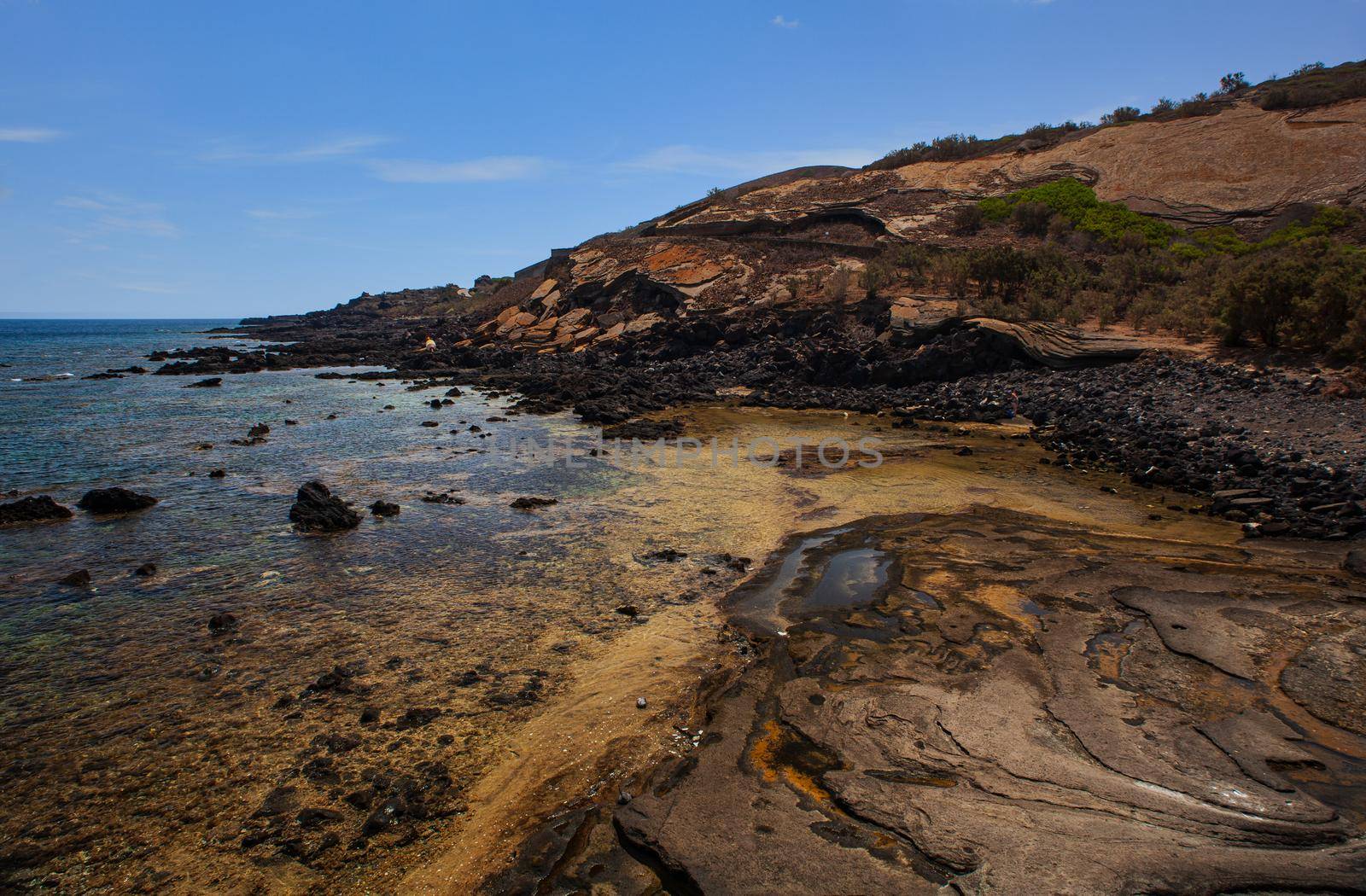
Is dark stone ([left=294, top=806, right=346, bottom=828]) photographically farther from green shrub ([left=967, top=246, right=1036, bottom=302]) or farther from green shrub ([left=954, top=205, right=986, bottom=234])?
green shrub ([left=954, top=205, right=986, bottom=234])

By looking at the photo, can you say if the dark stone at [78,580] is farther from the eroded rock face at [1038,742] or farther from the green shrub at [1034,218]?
the green shrub at [1034,218]

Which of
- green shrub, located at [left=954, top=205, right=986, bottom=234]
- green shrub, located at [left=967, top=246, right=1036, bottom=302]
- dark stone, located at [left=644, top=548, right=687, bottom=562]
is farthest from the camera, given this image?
green shrub, located at [left=954, top=205, right=986, bottom=234]

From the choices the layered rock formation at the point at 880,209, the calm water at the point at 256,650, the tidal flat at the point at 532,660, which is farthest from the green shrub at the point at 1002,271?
the calm water at the point at 256,650

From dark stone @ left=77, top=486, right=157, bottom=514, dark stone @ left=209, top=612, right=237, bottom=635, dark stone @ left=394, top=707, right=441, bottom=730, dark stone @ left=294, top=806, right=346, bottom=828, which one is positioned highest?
dark stone @ left=77, top=486, right=157, bottom=514

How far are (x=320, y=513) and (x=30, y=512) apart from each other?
4.78 m

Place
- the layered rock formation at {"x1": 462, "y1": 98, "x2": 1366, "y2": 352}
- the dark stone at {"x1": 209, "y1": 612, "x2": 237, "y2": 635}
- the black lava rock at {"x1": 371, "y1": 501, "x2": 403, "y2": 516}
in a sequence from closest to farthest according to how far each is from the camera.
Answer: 1. the dark stone at {"x1": 209, "y1": 612, "x2": 237, "y2": 635}
2. the black lava rock at {"x1": 371, "y1": 501, "x2": 403, "y2": 516}
3. the layered rock formation at {"x1": 462, "y1": 98, "x2": 1366, "y2": 352}

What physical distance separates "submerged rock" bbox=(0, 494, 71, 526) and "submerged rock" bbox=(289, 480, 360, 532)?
380 cm

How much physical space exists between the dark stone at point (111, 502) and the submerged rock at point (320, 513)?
2909mm

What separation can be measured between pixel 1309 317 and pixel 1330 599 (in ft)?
42.7

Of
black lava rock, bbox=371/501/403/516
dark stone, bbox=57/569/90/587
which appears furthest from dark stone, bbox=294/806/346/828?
black lava rock, bbox=371/501/403/516

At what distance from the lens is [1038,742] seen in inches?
197

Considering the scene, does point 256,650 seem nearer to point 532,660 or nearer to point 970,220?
point 532,660

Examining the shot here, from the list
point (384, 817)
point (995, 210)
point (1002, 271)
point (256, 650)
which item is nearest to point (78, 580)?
point (256, 650)

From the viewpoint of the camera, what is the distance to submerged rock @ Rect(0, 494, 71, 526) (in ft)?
36.6
